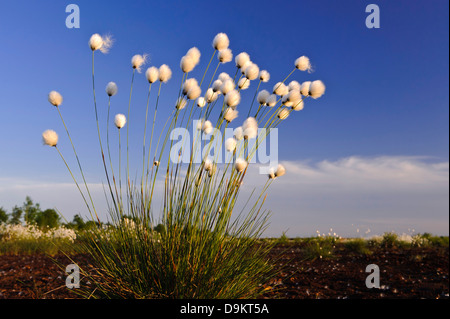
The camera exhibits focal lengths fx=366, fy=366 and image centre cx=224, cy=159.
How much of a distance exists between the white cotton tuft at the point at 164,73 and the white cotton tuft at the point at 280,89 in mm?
872

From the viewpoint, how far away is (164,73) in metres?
2.90

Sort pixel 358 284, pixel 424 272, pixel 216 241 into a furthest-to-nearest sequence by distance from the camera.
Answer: pixel 424 272 → pixel 358 284 → pixel 216 241

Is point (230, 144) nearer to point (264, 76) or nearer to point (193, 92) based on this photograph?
point (193, 92)

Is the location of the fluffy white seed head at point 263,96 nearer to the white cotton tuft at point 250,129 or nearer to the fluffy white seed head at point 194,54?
the white cotton tuft at point 250,129

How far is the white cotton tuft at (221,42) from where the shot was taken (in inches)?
112

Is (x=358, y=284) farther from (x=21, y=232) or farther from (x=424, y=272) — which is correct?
(x=21, y=232)

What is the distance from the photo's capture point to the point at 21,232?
31.4ft

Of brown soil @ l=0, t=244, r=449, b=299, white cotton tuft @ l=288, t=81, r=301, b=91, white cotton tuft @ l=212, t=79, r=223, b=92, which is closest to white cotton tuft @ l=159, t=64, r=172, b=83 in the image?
white cotton tuft @ l=212, t=79, r=223, b=92

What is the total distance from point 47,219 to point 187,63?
36.8ft

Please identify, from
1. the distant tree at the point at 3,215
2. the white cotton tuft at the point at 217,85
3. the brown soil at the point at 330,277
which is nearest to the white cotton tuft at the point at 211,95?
the white cotton tuft at the point at 217,85

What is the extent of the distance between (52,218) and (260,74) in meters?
11.3

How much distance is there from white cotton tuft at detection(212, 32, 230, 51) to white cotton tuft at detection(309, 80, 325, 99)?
74 cm
